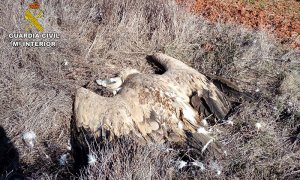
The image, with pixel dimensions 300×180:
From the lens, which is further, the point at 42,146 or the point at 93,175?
the point at 42,146

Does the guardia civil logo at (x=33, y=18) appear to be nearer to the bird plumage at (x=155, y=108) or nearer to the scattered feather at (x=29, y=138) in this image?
the bird plumage at (x=155, y=108)

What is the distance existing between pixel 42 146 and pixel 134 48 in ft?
6.92

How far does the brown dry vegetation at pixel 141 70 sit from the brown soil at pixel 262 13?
58 cm

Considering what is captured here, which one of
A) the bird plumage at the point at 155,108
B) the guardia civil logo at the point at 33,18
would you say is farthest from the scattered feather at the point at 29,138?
the guardia civil logo at the point at 33,18

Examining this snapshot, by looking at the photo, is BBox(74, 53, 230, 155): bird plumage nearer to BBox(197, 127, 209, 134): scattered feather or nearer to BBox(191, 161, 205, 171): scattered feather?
BBox(197, 127, 209, 134): scattered feather

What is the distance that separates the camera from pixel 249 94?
3.91 metres

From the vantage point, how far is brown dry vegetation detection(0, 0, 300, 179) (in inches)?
112

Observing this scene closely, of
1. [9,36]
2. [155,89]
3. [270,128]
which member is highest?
[9,36]

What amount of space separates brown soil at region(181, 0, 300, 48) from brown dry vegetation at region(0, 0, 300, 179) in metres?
0.58

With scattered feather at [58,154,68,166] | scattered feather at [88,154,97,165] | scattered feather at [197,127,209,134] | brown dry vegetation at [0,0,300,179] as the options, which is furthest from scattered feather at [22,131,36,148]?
scattered feather at [197,127,209,134]

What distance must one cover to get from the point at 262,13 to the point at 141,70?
10.5 ft

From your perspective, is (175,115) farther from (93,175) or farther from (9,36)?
(9,36)

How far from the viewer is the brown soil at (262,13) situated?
5.61 meters

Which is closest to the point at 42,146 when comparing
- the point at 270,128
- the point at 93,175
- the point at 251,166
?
the point at 93,175
